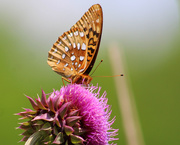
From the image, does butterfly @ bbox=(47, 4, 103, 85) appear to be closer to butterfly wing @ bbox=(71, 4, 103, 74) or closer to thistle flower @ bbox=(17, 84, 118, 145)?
butterfly wing @ bbox=(71, 4, 103, 74)

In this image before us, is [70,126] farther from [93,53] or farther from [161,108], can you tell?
[161,108]

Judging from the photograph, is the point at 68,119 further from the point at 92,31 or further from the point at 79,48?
the point at 92,31

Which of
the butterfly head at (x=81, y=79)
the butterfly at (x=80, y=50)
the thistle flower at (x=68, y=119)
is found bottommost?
the thistle flower at (x=68, y=119)

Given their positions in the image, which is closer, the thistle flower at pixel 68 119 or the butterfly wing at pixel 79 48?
the thistle flower at pixel 68 119

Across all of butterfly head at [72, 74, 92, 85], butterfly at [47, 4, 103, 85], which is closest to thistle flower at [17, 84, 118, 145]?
butterfly head at [72, 74, 92, 85]

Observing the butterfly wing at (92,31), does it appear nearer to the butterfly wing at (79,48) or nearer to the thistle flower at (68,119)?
the butterfly wing at (79,48)

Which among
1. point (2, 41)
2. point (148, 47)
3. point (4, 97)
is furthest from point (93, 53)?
point (148, 47)

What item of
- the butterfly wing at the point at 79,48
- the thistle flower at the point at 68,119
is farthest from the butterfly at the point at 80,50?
the thistle flower at the point at 68,119

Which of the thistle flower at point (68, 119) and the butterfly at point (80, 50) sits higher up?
the butterfly at point (80, 50)
